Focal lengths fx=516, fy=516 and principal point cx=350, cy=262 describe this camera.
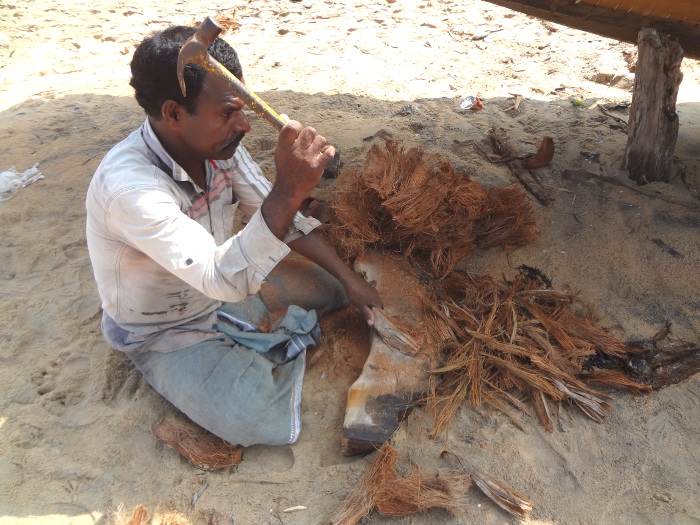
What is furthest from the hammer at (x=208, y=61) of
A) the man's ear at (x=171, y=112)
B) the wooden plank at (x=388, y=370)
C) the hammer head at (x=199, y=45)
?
the wooden plank at (x=388, y=370)

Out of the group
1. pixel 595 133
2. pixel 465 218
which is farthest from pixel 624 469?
pixel 595 133

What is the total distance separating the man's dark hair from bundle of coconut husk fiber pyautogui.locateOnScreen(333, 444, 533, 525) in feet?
4.50

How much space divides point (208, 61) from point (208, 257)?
22.4 inches

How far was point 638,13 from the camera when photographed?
2547 millimetres

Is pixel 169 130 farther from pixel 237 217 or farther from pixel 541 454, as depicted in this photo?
pixel 541 454

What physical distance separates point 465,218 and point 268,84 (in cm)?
266

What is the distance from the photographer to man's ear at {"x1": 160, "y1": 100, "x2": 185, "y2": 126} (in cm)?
166

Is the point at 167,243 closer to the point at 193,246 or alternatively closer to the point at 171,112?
the point at 193,246

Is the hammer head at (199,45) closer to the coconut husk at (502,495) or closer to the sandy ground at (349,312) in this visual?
the sandy ground at (349,312)

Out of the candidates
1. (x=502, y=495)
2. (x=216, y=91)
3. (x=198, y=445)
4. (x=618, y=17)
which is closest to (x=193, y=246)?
(x=216, y=91)

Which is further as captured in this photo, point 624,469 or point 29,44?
point 29,44

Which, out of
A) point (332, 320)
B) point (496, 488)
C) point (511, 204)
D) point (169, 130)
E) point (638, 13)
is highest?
point (638, 13)

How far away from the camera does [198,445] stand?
1979 millimetres

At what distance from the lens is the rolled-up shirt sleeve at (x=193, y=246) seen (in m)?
1.56
